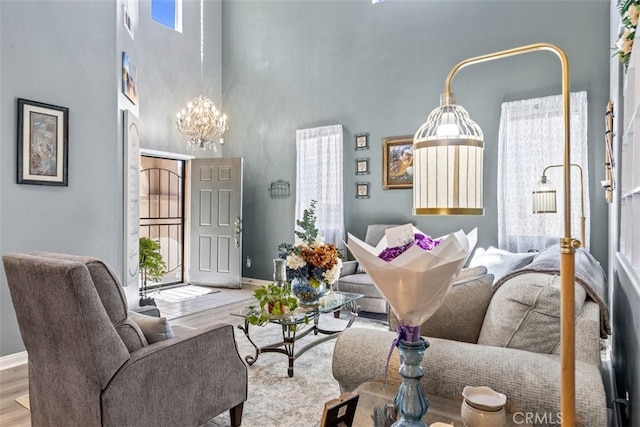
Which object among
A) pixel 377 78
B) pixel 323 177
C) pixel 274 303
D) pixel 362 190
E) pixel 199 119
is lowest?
pixel 274 303

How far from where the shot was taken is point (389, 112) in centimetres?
533

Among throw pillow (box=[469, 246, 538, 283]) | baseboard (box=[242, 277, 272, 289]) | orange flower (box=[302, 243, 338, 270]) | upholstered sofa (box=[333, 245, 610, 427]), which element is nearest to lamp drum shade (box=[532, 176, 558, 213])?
throw pillow (box=[469, 246, 538, 283])

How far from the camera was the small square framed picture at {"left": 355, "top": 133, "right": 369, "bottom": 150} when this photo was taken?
5.51 meters

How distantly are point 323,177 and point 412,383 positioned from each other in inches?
193

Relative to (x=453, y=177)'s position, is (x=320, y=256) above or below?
below

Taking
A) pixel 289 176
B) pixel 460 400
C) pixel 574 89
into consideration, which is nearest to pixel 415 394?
pixel 460 400

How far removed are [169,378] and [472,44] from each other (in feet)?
15.6

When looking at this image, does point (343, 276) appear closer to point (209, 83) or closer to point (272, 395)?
point (272, 395)

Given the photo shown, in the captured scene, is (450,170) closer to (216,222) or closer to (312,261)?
(312,261)

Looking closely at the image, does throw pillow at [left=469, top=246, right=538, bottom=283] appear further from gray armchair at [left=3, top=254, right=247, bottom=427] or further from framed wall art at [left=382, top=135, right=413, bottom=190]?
gray armchair at [left=3, top=254, right=247, bottom=427]

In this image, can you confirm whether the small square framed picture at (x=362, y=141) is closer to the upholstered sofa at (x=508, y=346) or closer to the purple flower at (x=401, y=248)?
the upholstered sofa at (x=508, y=346)

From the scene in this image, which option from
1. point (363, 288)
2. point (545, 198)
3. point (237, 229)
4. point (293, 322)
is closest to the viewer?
point (293, 322)

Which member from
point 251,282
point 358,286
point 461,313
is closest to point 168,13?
point 251,282

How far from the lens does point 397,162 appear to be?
524cm
